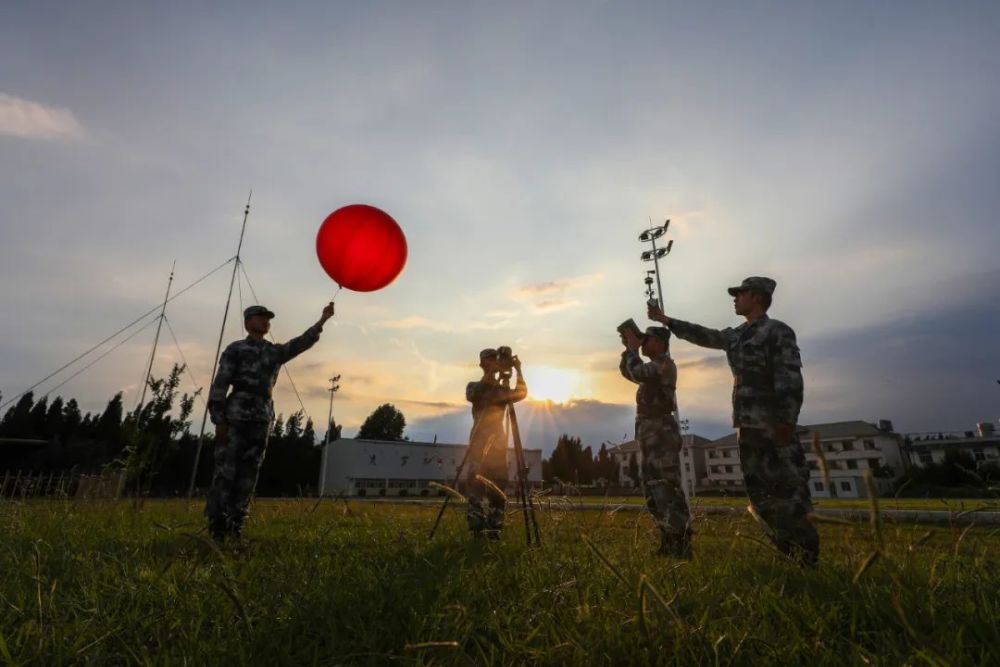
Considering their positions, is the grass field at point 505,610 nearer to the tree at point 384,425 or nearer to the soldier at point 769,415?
the soldier at point 769,415

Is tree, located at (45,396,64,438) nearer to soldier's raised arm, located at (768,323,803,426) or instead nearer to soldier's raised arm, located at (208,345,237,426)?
soldier's raised arm, located at (208,345,237,426)

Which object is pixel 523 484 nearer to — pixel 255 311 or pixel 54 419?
pixel 255 311

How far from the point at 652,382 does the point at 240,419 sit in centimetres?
465

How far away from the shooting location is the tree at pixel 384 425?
96.8 metres

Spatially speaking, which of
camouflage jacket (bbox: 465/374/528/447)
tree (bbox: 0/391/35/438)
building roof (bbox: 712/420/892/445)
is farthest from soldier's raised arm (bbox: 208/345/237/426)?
building roof (bbox: 712/420/892/445)

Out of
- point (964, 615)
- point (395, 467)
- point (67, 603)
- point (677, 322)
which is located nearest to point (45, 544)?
point (67, 603)

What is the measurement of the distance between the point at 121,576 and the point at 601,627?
8.62ft

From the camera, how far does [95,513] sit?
19.6ft

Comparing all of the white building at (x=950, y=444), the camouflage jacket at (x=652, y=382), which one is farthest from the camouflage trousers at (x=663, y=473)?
the white building at (x=950, y=444)

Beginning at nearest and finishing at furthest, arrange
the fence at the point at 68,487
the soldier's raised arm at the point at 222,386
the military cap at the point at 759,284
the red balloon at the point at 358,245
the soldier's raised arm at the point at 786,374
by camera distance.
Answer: the soldier's raised arm at the point at 786,374 → the military cap at the point at 759,284 → the soldier's raised arm at the point at 222,386 → the red balloon at the point at 358,245 → the fence at the point at 68,487

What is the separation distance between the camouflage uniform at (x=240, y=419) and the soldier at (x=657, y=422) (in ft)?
13.7

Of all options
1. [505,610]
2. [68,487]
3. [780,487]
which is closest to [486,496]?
[780,487]

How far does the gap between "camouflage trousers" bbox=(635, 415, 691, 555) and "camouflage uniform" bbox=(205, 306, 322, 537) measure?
4281 mm

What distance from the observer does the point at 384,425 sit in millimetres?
97812
